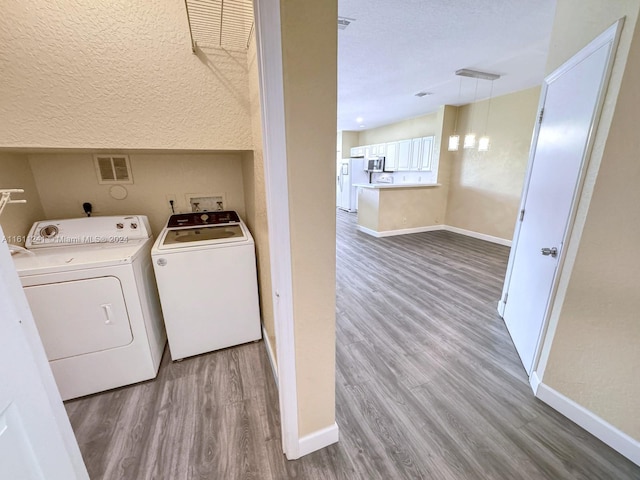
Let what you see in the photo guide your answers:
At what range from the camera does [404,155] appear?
20.9 ft

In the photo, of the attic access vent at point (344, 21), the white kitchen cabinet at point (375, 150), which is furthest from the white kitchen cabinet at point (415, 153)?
the attic access vent at point (344, 21)

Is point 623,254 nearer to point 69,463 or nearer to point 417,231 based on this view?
point 69,463

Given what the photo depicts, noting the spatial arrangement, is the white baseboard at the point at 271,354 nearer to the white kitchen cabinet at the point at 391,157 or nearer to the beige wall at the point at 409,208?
the beige wall at the point at 409,208

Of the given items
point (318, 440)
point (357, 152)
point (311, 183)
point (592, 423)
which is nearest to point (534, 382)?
point (592, 423)

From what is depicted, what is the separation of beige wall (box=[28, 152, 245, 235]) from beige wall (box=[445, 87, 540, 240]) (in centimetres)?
448

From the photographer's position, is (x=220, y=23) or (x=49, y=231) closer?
(x=220, y=23)

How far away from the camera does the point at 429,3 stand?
197 centimetres

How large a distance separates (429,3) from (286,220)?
7.20 feet

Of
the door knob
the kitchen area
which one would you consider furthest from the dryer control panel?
the kitchen area

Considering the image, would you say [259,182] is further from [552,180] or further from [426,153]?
[426,153]

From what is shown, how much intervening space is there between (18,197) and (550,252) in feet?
11.3

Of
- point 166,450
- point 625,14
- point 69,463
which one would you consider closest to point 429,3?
point 625,14

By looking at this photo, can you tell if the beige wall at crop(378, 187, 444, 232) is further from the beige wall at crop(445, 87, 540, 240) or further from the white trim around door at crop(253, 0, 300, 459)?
the white trim around door at crop(253, 0, 300, 459)

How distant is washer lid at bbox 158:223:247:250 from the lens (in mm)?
1779
